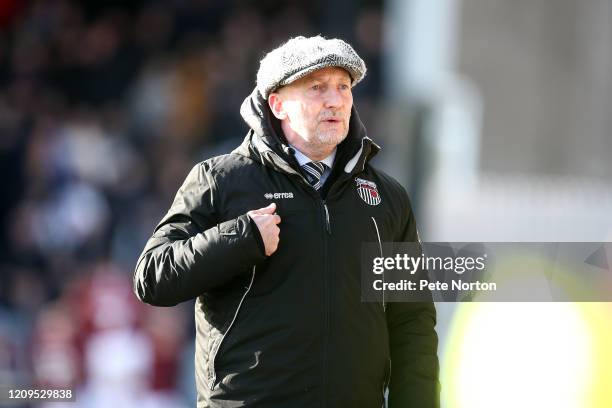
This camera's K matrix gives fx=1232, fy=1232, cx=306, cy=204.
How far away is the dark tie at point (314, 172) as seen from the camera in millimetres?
3857

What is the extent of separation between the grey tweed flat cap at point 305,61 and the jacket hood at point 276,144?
0.09 meters

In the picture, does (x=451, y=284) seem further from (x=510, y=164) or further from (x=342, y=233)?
(x=510, y=164)

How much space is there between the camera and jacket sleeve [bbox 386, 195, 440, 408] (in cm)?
391

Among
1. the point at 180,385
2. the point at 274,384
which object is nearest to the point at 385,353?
the point at 274,384

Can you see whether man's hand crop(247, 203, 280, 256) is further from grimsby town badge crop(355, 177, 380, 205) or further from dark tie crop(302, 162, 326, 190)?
grimsby town badge crop(355, 177, 380, 205)

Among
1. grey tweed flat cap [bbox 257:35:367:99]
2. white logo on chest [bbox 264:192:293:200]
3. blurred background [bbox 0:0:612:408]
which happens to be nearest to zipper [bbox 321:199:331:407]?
white logo on chest [bbox 264:192:293:200]

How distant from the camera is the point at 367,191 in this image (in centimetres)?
392

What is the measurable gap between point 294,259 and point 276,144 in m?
0.38

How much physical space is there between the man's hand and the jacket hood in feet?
0.72

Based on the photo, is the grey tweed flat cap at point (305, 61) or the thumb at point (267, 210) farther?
the grey tweed flat cap at point (305, 61)

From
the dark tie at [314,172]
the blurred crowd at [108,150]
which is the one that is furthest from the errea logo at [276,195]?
the blurred crowd at [108,150]

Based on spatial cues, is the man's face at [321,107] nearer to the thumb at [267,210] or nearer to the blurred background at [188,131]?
the thumb at [267,210]

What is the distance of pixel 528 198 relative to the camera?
9.72 metres

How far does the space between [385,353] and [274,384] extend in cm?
40
